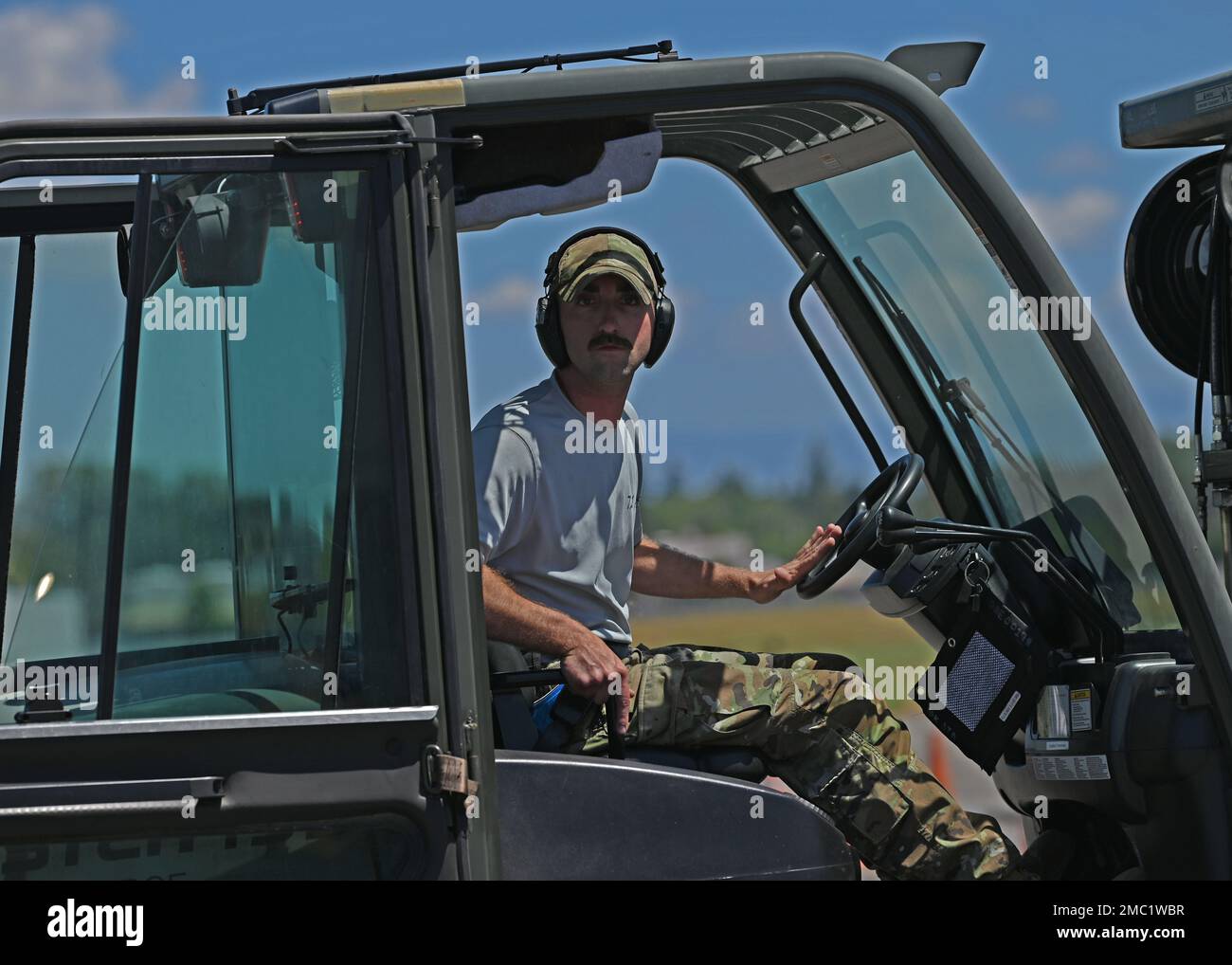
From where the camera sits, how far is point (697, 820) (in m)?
2.62

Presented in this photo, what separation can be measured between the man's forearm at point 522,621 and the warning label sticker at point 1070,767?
3.50 feet

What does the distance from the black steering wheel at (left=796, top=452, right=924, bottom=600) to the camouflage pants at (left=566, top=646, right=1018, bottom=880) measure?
393 millimetres

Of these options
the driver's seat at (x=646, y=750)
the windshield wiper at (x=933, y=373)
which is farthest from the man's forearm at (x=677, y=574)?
the driver's seat at (x=646, y=750)

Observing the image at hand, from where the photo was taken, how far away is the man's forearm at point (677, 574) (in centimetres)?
373

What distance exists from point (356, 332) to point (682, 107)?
2.22 ft

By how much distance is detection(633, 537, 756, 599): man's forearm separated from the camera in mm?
3732

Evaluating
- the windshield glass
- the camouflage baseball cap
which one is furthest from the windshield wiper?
the camouflage baseball cap

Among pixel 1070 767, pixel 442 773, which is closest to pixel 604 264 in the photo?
pixel 442 773

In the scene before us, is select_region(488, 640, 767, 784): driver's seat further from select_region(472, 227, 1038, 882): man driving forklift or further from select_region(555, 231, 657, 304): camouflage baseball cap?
select_region(555, 231, 657, 304): camouflage baseball cap

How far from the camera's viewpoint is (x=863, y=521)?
3.40 m

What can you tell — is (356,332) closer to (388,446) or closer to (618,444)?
(388,446)

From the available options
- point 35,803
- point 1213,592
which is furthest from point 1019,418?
point 35,803
